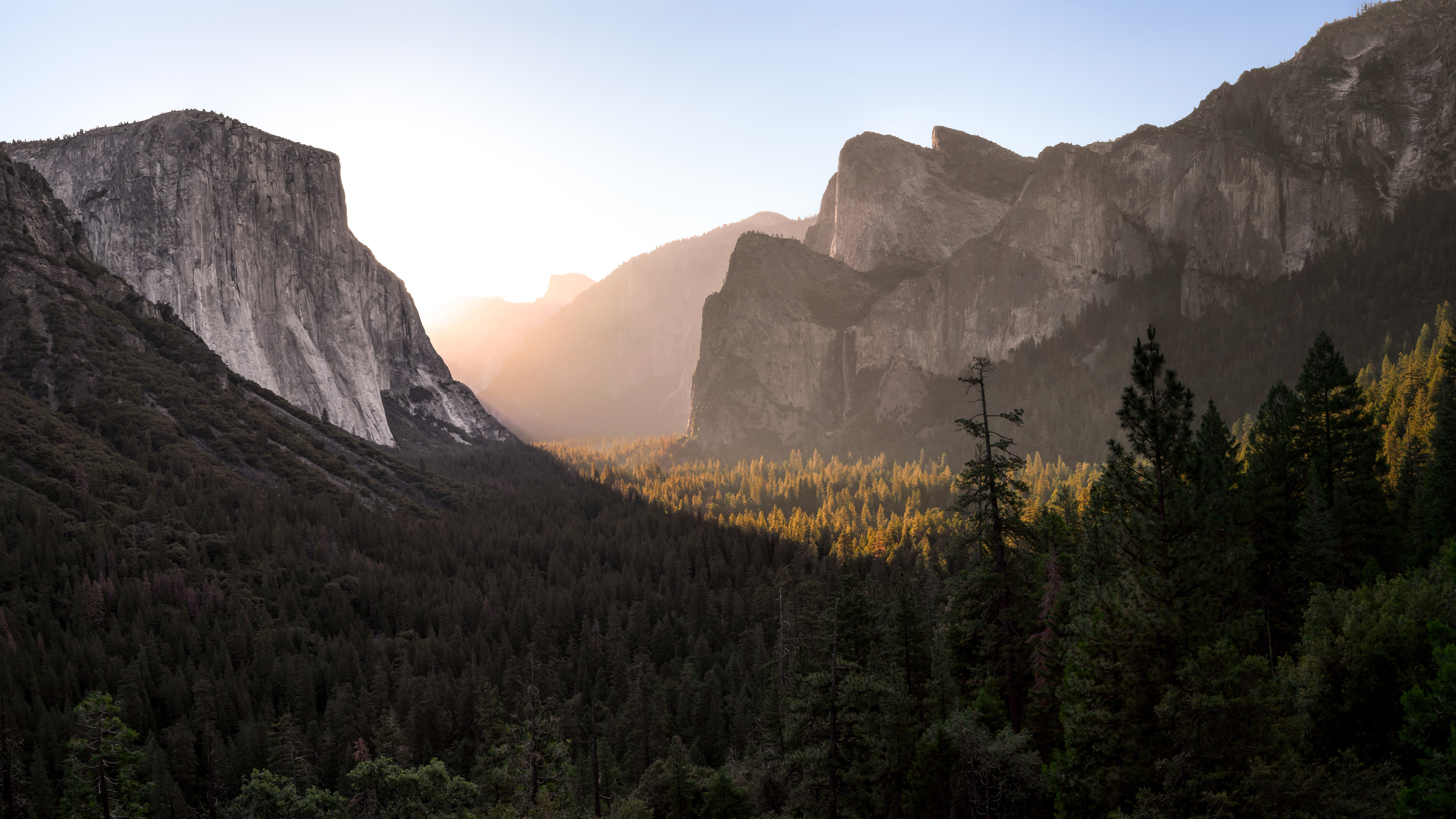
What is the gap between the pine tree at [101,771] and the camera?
42.1m

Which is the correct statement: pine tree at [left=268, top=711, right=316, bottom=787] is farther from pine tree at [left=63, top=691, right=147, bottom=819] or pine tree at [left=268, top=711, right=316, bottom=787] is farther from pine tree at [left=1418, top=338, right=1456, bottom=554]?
pine tree at [left=1418, top=338, right=1456, bottom=554]

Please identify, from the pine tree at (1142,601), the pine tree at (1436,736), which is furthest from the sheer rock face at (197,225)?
the pine tree at (1436,736)

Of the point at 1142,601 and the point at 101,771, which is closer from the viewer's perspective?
the point at 1142,601

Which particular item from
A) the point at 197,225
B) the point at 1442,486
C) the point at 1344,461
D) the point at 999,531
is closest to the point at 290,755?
the point at 999,531

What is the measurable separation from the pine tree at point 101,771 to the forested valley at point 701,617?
0.29 meters

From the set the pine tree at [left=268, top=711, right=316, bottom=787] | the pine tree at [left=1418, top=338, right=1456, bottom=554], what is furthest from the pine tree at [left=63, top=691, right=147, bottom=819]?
the pine tree at [left=1418, top=338, right=1456, bottom=554]

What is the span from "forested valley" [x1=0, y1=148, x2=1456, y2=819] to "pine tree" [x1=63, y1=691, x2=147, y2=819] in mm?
291

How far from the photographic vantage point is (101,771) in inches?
1660

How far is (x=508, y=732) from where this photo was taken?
52781mm

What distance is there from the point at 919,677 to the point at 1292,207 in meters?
199

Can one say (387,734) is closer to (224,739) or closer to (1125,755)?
(224,739)

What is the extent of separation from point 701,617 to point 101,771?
65549mm

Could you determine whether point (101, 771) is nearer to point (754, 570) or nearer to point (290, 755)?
point (290, 755)

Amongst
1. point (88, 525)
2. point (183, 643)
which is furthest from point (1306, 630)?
point (88, 525)
